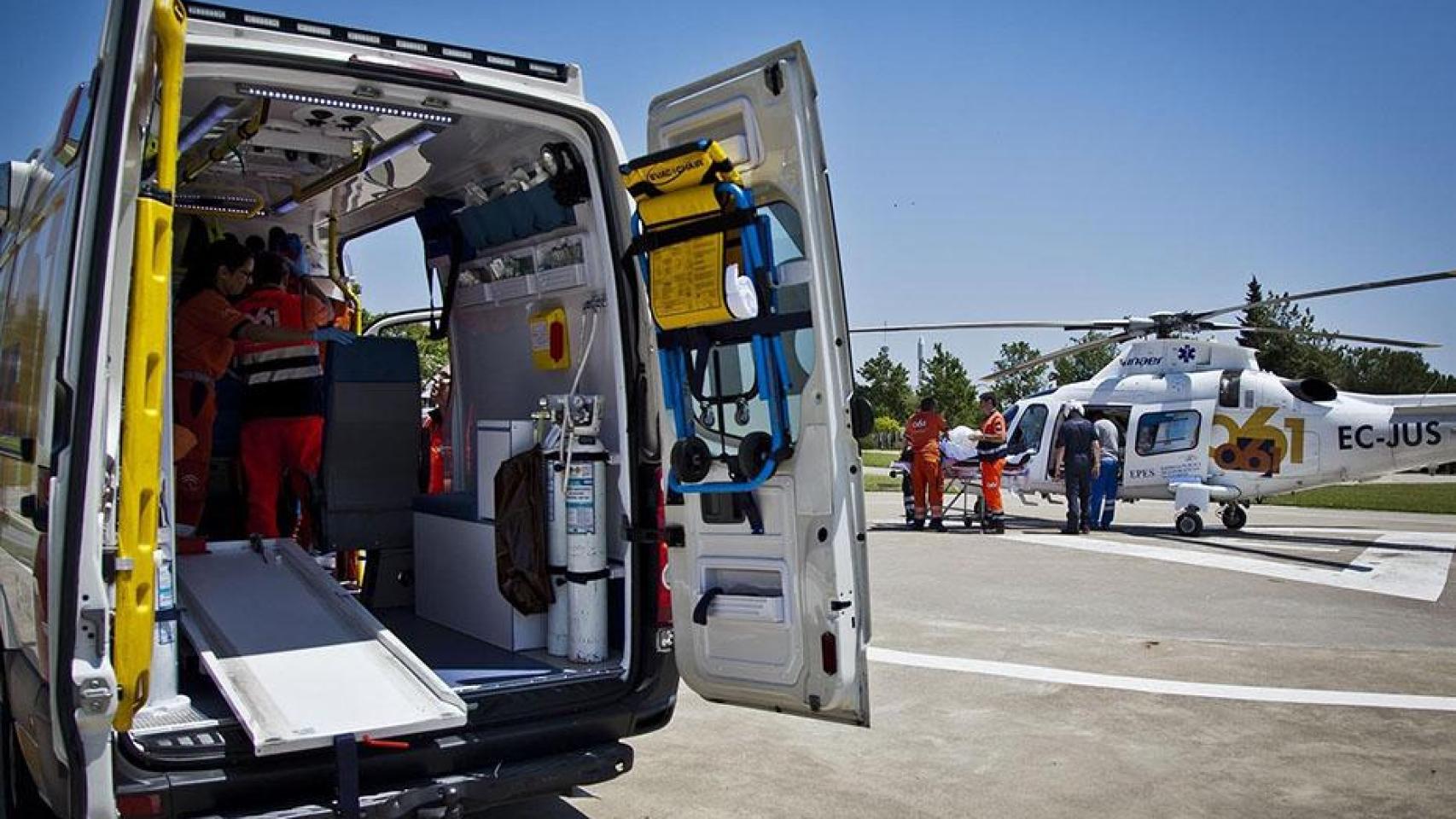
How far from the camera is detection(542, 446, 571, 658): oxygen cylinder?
178 inches

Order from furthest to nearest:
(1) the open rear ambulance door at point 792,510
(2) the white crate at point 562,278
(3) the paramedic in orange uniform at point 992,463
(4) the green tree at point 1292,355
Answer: (4) the green tree at point 1292,355 → (3) the paramedic in orange uniform at point 992,463 → (2) the white crate at point 562,278 → (1) the open rear ambulance door at point 792,510

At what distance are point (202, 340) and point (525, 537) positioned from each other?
6.26 feet

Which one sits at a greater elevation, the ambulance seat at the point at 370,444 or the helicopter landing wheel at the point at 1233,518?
the ambulance seat at the point at 370,444

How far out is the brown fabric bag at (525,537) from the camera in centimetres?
455

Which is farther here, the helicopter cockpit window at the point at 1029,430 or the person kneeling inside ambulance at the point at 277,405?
the helicopter cockpit window at the point at 1029,430

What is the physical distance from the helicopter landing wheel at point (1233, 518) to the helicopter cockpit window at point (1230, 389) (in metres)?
1.37

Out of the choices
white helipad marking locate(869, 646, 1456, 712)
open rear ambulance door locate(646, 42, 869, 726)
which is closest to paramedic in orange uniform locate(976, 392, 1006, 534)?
white helipad marking locate(869, 646, 1456, 712)

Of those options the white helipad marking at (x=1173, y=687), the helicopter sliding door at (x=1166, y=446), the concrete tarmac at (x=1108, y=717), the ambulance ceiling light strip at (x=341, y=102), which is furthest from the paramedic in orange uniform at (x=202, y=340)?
the helicopter sliding door at (x=1166, y=446)

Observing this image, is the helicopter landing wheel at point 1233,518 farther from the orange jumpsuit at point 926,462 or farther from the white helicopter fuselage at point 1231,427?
the orange jumpsuit at point 926,462

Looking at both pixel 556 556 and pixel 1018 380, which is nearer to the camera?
pixel 556 556

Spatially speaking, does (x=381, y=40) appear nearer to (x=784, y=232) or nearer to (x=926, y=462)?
(x=784, y=232)

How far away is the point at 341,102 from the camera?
156 inches

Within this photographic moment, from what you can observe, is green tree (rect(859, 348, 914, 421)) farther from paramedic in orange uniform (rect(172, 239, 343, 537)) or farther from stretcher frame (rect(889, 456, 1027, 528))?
paramedic in orange uniform (rect(172, 239, 343, 537))

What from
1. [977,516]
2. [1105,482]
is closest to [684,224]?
[977,516]
